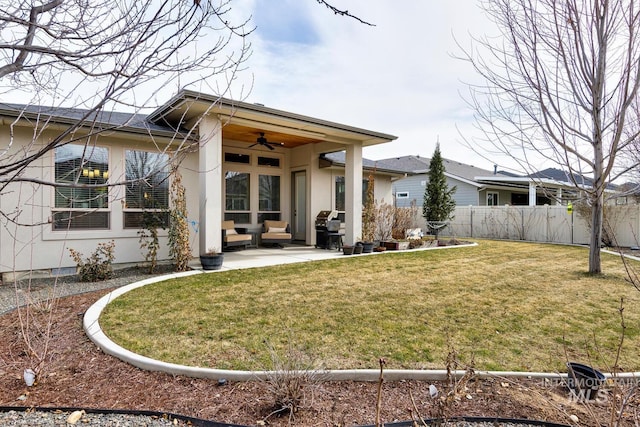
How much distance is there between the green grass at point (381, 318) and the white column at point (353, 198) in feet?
9.20

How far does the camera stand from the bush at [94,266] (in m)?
6.42

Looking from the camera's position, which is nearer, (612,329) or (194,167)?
(612,329)

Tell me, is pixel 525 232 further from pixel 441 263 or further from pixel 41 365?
pixel 41 365

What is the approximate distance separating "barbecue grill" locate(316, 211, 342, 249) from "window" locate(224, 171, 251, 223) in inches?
93.1

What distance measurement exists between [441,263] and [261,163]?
6.60 metres

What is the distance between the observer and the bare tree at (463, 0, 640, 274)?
268 centimetres

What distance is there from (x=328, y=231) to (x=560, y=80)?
326 inches

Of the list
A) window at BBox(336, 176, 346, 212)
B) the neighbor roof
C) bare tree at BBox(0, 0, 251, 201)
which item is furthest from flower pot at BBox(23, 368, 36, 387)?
the neighbor roof

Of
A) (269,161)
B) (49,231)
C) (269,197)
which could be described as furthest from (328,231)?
(49,231)

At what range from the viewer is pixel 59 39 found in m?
2.12

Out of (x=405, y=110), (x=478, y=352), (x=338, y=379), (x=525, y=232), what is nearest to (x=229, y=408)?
(x=338, y=379)

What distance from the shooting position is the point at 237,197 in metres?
11.3

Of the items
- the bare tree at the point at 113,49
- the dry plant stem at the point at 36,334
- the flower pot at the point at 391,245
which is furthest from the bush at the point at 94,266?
the flower pot at the point at 391,245

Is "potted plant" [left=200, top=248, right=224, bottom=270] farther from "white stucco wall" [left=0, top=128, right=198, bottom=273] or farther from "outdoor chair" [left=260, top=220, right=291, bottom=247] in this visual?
"outdoor chair" [left=260, top=220, right=291, bottom=247]
